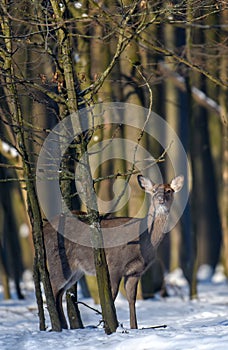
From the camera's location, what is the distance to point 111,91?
17.1 meters

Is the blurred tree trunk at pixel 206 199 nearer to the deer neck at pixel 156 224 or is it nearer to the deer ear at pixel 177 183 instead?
the deer ear at pixel 177 183

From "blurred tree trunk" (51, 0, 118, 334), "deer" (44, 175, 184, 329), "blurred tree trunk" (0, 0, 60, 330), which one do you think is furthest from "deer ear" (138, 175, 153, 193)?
"blurred tree trunk" (51, 0, 118, 334)

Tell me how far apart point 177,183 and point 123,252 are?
5.03ft

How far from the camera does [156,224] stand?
1355 cm

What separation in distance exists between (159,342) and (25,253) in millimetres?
20811

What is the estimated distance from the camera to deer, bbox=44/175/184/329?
1252cm

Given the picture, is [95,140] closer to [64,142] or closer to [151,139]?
[151,139]

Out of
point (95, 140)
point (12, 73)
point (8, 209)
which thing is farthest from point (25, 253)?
point (12, 73)

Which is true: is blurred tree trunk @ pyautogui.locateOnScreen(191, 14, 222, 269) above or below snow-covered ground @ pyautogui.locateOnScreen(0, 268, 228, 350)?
above

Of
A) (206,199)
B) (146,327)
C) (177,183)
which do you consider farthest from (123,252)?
(206,199)

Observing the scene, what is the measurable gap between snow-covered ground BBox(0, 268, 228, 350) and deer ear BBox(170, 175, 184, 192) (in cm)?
212

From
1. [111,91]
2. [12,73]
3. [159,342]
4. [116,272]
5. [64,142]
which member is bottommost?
[159,342]

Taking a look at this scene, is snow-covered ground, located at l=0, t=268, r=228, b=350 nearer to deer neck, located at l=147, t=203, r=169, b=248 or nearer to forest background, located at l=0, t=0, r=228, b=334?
forest background, located at l=0, t=0, r=228, b=334

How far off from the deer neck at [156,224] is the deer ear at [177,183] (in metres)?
0.42
